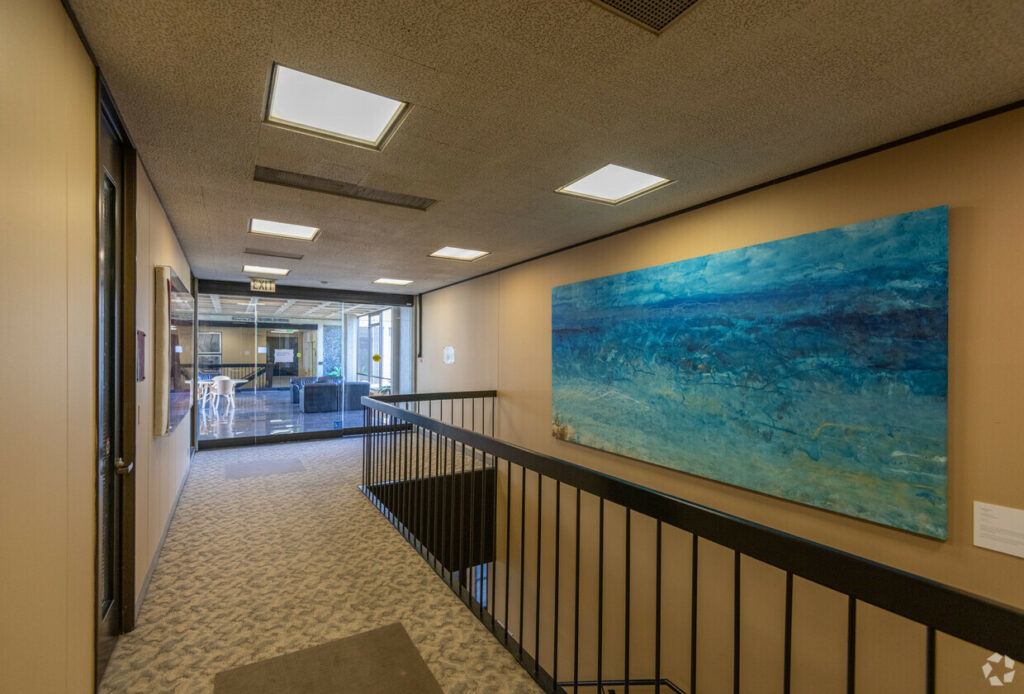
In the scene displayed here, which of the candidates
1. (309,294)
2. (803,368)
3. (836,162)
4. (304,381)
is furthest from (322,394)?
(836,162)

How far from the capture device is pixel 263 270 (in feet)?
20.9

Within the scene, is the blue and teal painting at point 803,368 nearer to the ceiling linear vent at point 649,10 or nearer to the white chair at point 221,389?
the ceiling linear vent at point 649,10

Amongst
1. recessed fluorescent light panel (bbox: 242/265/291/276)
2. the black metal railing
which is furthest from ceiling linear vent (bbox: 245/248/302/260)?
the black metal railing

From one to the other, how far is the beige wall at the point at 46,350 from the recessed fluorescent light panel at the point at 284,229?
8.02 ft

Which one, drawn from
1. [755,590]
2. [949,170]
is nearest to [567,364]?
[755,590]

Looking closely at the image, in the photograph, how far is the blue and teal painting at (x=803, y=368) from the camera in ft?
7.50

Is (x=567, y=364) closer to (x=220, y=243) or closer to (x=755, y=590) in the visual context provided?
(x=755, y=590)

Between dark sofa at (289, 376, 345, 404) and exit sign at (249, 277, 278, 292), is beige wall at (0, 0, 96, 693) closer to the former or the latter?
exit sign at (249, 277, 278, 292)

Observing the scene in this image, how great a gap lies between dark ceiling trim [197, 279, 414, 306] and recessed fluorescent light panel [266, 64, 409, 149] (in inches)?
230

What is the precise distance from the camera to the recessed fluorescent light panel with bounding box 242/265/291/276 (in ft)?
20.1

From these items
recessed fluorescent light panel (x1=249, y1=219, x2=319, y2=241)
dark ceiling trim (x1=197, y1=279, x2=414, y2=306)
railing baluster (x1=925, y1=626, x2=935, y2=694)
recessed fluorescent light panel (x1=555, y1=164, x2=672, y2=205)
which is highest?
recessed fluorescent light panel (x1=555, y1=164, x2=672, y2=205)

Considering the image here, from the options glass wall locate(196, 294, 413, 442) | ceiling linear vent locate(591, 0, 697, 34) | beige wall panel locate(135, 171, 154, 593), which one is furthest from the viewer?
glass wall locate(196, 294, 413, 442)

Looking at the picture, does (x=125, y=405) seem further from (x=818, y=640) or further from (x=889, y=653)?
(x=889, y=653)

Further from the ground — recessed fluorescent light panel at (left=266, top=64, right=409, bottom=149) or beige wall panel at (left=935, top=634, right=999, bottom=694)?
recessed fluorescent light panel at (left=266, top=64, right=409, bottom=149)
